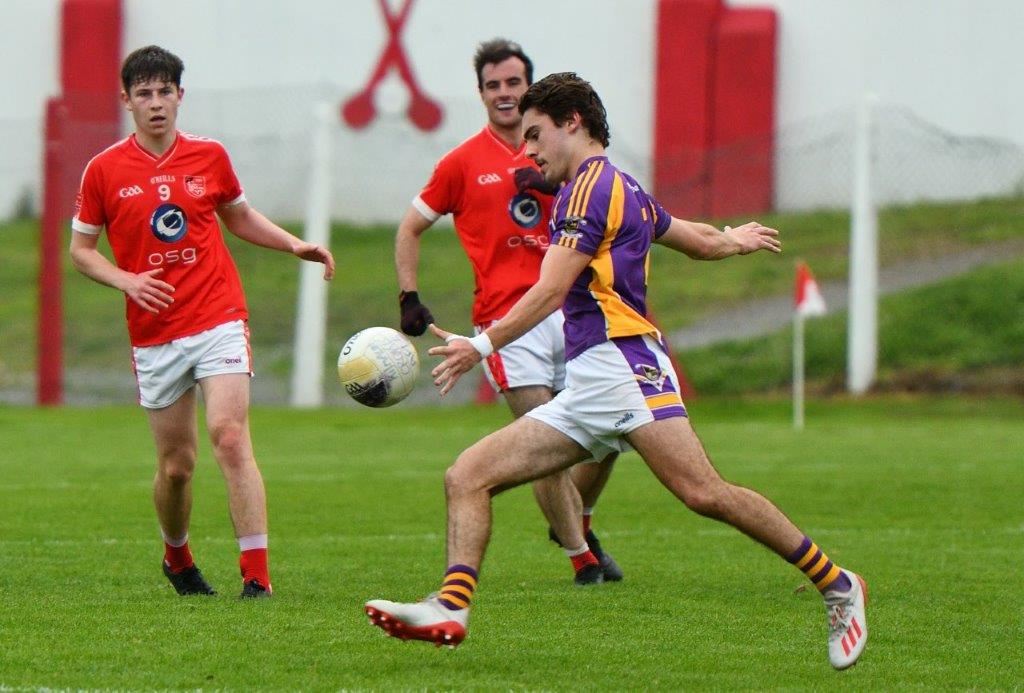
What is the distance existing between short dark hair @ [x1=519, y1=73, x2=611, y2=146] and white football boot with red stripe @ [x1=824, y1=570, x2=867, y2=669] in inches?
76.0

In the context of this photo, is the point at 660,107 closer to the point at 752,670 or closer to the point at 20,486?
the point at 20,486

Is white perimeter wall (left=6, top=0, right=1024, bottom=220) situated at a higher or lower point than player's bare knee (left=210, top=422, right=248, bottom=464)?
higher

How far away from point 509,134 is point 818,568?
3.10 meters

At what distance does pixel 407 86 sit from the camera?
91.8ft

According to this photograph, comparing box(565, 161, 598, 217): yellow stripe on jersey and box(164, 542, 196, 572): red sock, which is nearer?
box(565, 161, 598, 217): yellow stripe on jersey

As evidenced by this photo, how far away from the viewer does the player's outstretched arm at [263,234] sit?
8086 millimetres

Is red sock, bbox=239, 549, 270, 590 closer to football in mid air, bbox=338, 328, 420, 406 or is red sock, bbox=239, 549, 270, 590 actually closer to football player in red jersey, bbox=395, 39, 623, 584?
football in mid air, bbox=338, 328, 420, 406

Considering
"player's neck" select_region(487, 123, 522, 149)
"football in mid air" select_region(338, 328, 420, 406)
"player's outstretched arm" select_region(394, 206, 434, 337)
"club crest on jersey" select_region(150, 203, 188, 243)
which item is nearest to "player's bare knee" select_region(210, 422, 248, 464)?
"club crest on jersey" select_region(150, 203, 188, 243)

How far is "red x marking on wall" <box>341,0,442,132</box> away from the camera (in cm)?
2692

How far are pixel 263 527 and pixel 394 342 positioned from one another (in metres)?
1.27

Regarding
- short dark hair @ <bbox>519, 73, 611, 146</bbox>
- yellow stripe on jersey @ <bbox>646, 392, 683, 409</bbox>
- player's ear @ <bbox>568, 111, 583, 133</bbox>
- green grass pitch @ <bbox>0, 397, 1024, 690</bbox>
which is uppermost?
short dark hair @ <bbox>519, 73, 611, 146</bbox>

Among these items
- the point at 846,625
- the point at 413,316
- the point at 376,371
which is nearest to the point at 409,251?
the point at 413,316

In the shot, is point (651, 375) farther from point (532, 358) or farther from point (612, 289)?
point (532, 358)

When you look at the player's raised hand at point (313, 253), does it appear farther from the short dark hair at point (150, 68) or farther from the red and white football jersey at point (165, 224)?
the short dark hair at point (150, 68)
